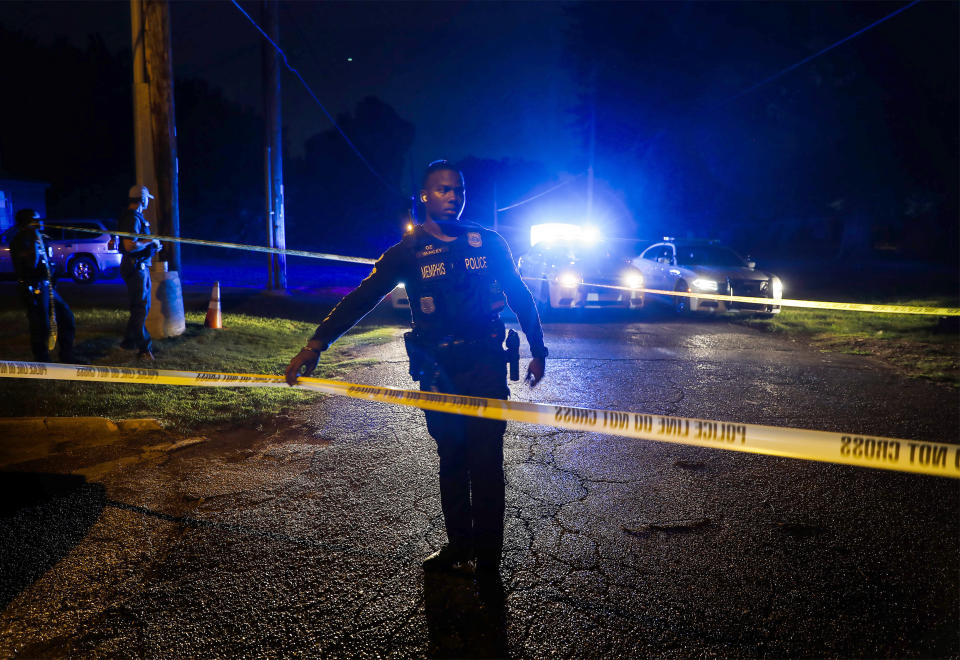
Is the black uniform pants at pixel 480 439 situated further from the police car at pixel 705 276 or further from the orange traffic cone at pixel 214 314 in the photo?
the police car at pixel 705 276

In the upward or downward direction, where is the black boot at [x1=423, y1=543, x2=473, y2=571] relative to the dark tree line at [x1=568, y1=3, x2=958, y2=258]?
downward

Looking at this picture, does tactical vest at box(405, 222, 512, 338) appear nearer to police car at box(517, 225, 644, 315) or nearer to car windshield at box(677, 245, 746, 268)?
police car at box(517, 225, 644, 315)

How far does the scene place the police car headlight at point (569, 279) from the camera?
41.3 ft

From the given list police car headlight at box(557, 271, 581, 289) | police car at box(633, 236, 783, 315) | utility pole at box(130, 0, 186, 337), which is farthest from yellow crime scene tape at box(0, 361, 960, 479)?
police car at box(633, 236, 783, 315)

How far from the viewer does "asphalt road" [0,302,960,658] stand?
2549 millimetres

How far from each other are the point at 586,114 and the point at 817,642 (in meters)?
43.3

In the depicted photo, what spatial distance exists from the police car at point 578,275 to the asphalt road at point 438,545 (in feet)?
25.1

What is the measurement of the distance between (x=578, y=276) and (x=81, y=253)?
14205 millimetres

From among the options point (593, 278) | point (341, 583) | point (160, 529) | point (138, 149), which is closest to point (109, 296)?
point (138, 149)

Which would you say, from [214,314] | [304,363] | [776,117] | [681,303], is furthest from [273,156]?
[776,117]

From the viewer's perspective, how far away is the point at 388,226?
57250 millimetres

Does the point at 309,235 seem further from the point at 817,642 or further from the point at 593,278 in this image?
the point at 817,642

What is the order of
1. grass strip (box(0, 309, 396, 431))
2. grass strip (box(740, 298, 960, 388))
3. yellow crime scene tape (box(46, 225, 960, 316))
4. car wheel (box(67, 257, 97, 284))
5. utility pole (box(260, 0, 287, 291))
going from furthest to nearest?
car wheel (box(67, 257, 97, 284))
utility pole (box(260, 0, 287, 291))
grass strip (box(740, 298, 960, 388))
grass strip (box(0, 309, 396, 431))
yellow crime scene tape (box(46, 225, 960, 316))

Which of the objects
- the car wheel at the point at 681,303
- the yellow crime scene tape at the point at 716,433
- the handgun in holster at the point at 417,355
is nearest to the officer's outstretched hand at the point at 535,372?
the yellow crime scene tape at the point at 716,433
